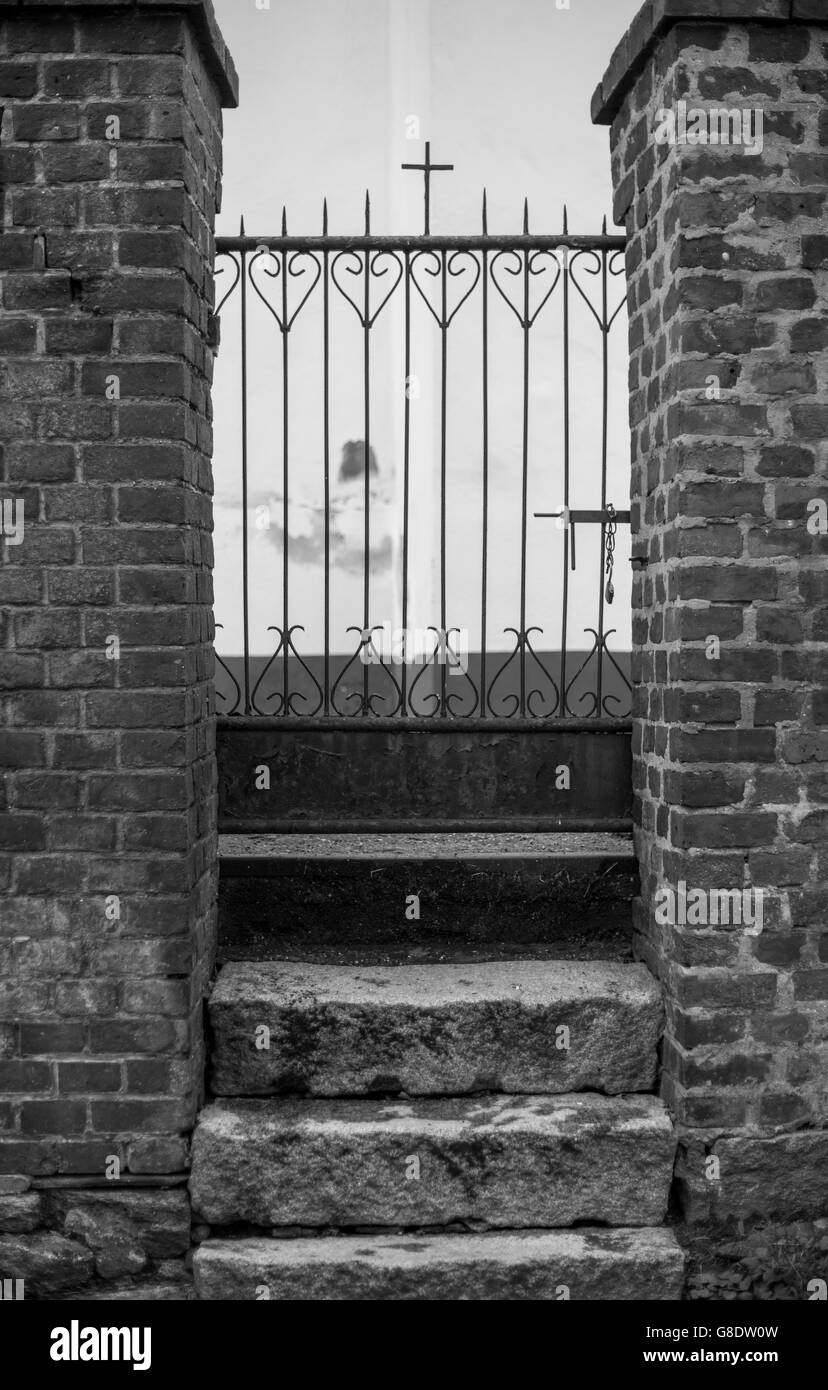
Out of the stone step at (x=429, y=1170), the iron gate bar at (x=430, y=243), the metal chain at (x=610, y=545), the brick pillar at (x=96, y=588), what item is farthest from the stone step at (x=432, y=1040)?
the iron gate bar at (x=430, y=243)

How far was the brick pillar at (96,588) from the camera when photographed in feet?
11.3

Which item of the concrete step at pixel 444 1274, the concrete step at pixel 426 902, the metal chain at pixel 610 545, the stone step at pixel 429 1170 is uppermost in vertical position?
the metal chain at pixel 610 545

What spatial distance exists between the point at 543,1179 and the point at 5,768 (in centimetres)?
191

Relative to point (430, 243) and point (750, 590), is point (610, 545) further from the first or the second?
point (430, 243)

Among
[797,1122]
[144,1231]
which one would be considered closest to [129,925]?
[144,1231]

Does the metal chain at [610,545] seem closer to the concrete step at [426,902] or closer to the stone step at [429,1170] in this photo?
the concrete step at [426,902]

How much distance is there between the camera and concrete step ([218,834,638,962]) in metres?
4.12

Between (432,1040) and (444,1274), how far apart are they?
2.08 ft

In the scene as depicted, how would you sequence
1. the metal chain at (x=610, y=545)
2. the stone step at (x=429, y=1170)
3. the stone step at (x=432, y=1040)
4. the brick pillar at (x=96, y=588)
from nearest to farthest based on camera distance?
the brick pillar at (x=96, y=588) → the stone step at (x=429, y=1170) → the stone step at (x=432, y=1040) → the metal chain at (x=610, y=545)

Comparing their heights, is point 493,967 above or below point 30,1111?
above

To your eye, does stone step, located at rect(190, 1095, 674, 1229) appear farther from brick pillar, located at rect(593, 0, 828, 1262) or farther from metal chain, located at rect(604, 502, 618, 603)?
metal chain, located at rect(604, 502, 618, 603)

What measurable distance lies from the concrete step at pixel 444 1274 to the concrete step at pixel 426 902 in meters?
0.94

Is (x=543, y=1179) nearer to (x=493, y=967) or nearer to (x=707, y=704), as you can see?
(x=493, y=967)

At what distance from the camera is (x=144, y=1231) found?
11.7ft
